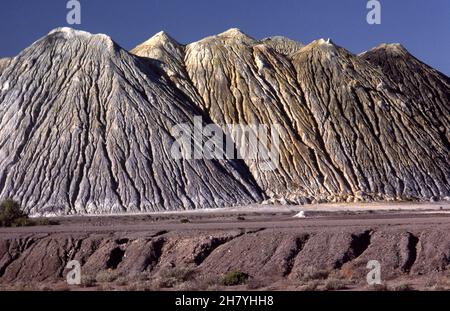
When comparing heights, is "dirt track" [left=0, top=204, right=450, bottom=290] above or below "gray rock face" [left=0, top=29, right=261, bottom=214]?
below

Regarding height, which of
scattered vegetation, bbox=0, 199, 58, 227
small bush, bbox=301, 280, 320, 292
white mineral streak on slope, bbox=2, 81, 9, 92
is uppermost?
white mineral streak on slope, bbox=2, 81, 9, 92

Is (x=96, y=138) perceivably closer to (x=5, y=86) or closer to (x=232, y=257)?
(x=5, y=86)

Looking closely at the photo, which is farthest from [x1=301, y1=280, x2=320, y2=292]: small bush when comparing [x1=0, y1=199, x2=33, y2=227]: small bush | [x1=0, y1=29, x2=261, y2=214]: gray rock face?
[x1=0, y1=29, x2=261, y2=214]: gray rock face

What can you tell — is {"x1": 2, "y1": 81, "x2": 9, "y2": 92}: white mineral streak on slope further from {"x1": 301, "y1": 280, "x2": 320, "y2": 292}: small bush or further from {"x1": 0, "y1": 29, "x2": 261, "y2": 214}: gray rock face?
{"x1": 301, "y1": 280, "x2": 320, "y2": 292}: small bush

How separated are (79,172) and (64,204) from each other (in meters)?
3.97

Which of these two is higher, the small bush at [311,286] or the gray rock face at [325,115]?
the gray rock face at [325,115]

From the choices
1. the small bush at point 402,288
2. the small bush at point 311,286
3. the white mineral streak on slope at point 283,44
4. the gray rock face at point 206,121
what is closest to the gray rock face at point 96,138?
Result: the gray rock face at point 206,121

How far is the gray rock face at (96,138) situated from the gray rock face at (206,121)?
0.39ft

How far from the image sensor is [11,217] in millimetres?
47531

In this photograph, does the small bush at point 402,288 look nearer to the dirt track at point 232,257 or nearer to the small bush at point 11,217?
the dirt track at point 232,257

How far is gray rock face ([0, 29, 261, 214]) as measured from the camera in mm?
64625

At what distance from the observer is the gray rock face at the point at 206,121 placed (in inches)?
2601

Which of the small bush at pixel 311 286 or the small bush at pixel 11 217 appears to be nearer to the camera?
the small bush at pixel 311 286

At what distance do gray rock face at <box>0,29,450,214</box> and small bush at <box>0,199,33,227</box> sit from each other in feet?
40.0
